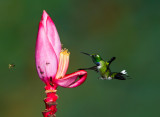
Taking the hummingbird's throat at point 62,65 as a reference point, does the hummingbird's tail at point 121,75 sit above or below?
below

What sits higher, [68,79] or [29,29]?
[29,29]

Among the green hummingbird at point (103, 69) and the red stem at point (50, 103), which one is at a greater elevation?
the green hummingbird at point (103, 69)

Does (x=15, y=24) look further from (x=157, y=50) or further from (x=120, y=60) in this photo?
(x=157, y=50)

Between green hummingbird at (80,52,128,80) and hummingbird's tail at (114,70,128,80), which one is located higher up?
green hummingbird at (80,52,128,80)

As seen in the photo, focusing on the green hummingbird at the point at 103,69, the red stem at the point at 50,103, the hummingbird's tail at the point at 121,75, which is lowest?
the red stem at the point at 50,103

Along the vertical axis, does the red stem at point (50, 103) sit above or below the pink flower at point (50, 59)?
below

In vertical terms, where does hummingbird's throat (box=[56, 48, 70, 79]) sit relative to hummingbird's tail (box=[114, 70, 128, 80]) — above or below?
above

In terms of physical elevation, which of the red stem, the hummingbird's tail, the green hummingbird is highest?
the green hummingbird

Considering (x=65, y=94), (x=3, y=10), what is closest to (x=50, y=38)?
(x=65, y=94)
